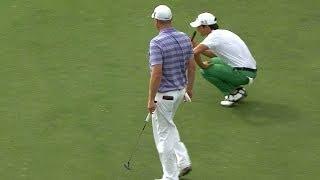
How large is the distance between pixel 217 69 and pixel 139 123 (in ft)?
4.10

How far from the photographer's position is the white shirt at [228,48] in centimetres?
942

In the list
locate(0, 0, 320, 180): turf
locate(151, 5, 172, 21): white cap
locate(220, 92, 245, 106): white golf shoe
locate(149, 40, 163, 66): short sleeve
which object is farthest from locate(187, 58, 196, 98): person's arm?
locate(220, 92, 245, 106): white golf shoe

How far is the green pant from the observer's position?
955cm

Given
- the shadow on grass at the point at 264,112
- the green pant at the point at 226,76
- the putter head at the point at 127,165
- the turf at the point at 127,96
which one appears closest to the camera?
the putter head at the point at 127,165

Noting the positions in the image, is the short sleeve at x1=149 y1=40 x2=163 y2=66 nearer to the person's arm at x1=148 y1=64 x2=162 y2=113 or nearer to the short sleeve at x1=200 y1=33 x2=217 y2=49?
the person's arm at x1=148 y1=64 x2=162 y2=113

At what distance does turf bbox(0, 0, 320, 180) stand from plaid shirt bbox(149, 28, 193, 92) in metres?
1.15

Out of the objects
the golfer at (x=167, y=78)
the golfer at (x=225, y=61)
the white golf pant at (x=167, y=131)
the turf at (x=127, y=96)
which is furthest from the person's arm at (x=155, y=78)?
the golfer at (x=225, y=61)

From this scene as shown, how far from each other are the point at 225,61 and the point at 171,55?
2355 millimetres

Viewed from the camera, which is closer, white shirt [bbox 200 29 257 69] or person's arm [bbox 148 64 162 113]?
person's arm [bbox 148 64 162 113]

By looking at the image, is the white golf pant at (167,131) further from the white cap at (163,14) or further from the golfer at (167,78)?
the white cap at (163,14)

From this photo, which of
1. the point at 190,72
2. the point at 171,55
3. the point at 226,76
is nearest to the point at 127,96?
the point at 226,76

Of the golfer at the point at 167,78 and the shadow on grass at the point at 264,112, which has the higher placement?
the golfer at the point at 167,78

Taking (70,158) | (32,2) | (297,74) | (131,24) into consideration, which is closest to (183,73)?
(70,158)

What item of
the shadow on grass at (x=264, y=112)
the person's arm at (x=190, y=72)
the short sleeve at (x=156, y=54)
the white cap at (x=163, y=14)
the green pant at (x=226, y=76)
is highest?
the white cap at (x=163, y=14)
